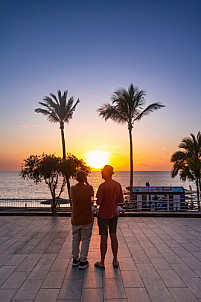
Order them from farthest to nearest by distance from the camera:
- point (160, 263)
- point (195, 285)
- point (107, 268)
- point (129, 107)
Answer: point (129, 107) < point (160, 263) < point (107, 268) < point (195, 285)

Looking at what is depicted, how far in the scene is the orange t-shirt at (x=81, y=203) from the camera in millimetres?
4066

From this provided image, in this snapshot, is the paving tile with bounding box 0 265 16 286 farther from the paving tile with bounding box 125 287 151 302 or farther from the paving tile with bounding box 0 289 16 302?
the paving tile with bounding box 125 287 151 302

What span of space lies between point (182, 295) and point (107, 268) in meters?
1.54

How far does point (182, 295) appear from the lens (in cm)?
318

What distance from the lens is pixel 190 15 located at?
10156mm

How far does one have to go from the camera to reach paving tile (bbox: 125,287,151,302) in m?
3.06

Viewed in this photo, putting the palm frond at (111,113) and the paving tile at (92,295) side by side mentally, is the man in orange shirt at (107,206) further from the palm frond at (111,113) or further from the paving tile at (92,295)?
the palm frond at (111,113)

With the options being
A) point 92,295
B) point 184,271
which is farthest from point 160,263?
point 92,295

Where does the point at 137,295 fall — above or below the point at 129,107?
below

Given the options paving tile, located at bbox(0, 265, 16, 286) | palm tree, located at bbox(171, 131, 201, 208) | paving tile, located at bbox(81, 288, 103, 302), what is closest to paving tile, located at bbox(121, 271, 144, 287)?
paving tile, located at bbox(81, 288, 103, 302)

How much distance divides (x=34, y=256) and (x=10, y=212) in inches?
231

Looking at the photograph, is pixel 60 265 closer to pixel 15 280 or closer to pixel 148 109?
pixel 15 280

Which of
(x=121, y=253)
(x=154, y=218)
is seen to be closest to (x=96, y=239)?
(x=121, y=253)

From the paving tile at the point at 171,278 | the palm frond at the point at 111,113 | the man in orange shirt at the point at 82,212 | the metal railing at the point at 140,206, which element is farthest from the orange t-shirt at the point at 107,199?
the palm frond at the point at 111,113
